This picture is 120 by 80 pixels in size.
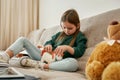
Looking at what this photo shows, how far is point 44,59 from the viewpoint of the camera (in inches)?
66.4

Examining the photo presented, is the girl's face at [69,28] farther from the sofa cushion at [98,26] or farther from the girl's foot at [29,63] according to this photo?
the girl's foot at [29,63]

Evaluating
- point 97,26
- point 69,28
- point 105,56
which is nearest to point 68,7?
point 69,28

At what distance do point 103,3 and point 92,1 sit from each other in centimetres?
17

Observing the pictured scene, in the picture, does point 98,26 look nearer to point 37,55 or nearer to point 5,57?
point 37,55

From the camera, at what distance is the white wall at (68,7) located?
1952mm

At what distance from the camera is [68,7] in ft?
8.46

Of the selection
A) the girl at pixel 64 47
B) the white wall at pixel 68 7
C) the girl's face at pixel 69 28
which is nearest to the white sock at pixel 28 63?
the girl at pixel 64 47

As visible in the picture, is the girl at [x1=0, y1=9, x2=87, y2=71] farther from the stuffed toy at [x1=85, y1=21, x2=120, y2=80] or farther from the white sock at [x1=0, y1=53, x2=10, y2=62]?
the stuffed toy at [x1=85, y1=21, x2=120, y2=80]

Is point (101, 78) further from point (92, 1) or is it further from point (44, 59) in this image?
point (92, 1)

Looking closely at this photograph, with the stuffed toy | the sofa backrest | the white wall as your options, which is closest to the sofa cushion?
the sofa backrest

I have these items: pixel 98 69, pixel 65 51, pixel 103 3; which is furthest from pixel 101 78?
pixel 103 3

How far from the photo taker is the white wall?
1.95m

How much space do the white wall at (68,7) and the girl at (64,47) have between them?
0.29 metres

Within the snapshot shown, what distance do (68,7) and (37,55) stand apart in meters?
0.89
